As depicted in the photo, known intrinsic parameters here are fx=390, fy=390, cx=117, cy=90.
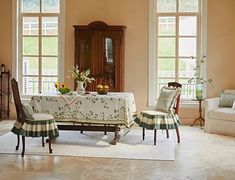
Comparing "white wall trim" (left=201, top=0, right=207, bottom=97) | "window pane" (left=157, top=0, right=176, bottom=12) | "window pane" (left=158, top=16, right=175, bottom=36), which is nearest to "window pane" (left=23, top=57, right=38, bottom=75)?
"window pane" (left=158, top=16, right=175, bottom=36)

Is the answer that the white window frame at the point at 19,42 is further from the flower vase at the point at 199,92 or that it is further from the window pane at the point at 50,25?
the flower vase at the point at 199,92

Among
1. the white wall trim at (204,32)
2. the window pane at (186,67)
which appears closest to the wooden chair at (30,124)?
the window pane at (186,67)

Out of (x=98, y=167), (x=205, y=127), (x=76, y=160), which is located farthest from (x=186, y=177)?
(x=205, y=127)

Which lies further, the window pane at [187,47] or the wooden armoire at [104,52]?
the window pane at [187,47]

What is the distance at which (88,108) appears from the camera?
587cm

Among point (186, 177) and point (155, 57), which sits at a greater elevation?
point (155, 57)

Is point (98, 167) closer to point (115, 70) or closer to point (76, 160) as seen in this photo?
point (76, 160)

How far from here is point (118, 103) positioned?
5.82 meters

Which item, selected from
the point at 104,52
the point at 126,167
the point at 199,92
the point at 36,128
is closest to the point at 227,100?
the point at 199,92

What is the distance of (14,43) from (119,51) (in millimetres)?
2305

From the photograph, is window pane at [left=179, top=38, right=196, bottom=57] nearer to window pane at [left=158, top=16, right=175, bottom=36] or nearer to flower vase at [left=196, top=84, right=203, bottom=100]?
window pane at [left=158, top=16, right=175, bottom=36]

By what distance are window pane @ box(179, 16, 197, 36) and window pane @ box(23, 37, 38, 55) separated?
10.2ft

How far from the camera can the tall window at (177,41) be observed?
26.3 ft

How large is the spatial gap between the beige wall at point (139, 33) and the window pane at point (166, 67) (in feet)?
1.06
